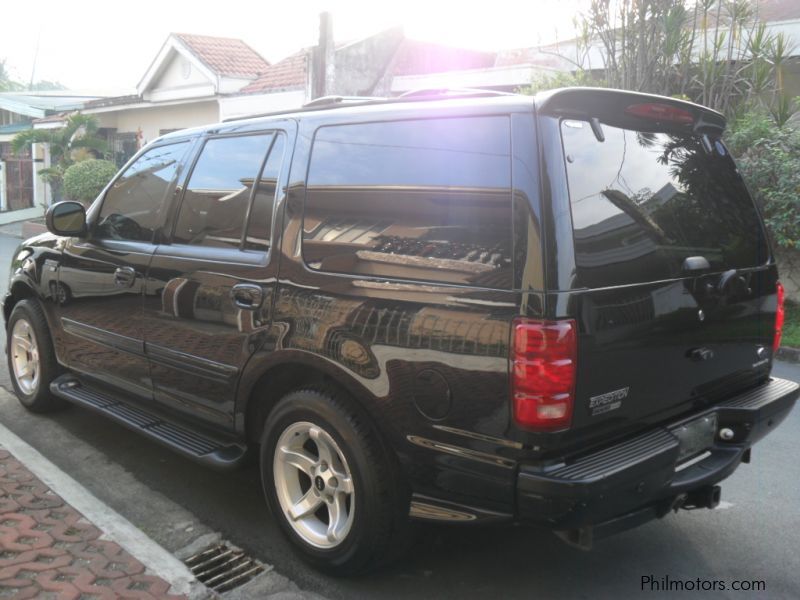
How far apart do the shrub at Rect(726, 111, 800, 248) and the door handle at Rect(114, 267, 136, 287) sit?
311 inches

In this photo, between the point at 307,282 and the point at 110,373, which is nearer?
the point at 307,282

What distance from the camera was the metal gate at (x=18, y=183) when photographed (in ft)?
97.2

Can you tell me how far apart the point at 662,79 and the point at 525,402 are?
10070 mm

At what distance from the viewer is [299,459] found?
3236 mm

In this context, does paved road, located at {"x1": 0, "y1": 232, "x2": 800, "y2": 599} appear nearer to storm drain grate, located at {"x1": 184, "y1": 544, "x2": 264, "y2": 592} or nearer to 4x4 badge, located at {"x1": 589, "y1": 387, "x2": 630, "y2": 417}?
storm drain grate, located at {"x1": 184, "y1": 544, "x2": 264, "y2": 592}

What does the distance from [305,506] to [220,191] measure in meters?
1.58

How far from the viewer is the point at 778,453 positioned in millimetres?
4727

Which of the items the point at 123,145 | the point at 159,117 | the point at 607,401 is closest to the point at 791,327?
the point at 607,401

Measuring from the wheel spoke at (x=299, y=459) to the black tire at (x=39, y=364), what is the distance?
98.3 inches

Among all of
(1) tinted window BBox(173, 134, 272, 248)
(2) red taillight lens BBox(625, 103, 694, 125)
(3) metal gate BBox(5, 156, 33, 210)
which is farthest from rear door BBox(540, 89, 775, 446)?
(3) metal gate BBox(5, 156, 33, 210)

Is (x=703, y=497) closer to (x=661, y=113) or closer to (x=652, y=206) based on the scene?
(x=652, y=206)

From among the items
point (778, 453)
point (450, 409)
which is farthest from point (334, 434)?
point (778, 453)

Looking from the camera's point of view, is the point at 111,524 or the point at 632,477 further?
the point at 111,524

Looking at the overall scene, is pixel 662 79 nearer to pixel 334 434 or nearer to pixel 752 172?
pixel 752 172
